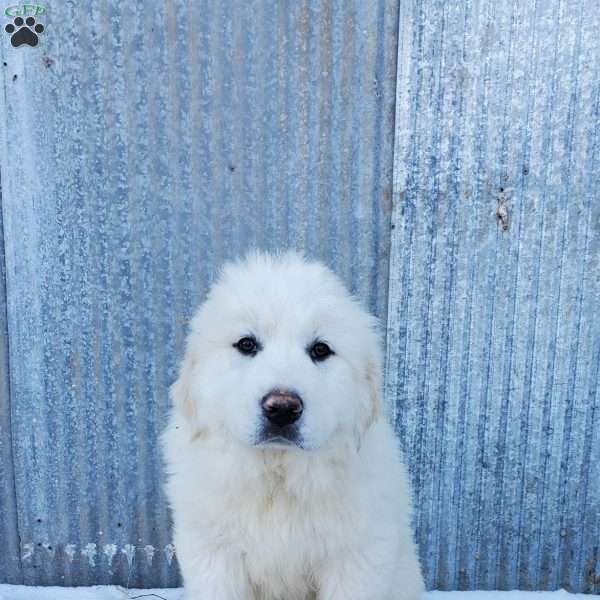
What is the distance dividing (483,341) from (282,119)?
1.46 meters

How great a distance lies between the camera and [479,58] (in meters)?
2.88

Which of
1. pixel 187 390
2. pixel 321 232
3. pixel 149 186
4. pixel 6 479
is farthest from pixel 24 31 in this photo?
pixel 6 479

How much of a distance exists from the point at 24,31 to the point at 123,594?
2.77 m

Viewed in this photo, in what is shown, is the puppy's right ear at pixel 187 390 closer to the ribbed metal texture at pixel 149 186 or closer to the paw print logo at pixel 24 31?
the ribbed metal texture at pixel 149 186

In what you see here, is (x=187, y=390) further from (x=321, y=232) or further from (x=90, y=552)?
(x=90, y=552)

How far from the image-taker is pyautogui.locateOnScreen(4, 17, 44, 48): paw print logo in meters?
2.80

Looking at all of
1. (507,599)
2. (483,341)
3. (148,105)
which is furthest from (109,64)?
(507,599)

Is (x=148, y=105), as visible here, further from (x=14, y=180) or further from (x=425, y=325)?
(x=425, y=325)

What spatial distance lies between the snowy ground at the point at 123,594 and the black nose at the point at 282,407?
184cm

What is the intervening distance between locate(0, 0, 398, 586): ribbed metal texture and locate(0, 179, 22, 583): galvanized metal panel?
1.1 inches

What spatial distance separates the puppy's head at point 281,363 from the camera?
72.2 inches

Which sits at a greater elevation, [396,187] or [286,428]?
[396,187]

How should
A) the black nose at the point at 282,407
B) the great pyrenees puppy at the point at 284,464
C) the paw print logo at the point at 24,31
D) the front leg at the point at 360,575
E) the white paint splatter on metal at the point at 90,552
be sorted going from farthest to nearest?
the white paint splatter on metal at the point at 90,552 → the paw print logo at the point at 24,31 → the front leg at the point at 360,575 → the great pyrenees puppy at the point at 284,464 → the black nose at the point at 282,407

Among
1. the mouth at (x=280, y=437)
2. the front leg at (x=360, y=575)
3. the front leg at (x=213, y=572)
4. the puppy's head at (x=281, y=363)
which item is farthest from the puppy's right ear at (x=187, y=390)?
the front leg at (x=360, y=575)
